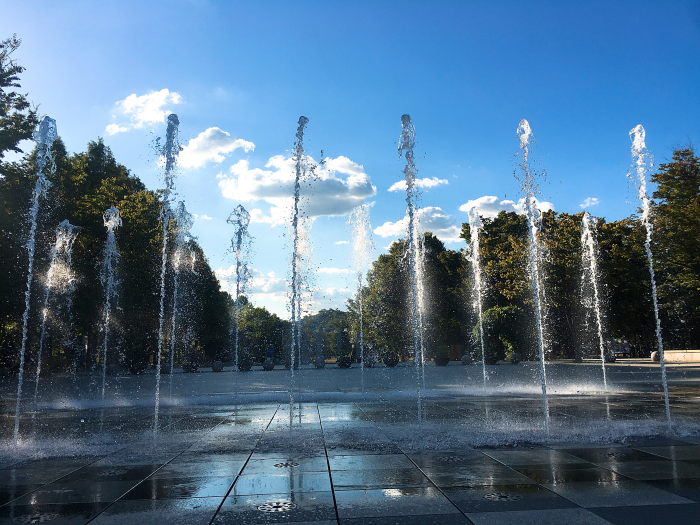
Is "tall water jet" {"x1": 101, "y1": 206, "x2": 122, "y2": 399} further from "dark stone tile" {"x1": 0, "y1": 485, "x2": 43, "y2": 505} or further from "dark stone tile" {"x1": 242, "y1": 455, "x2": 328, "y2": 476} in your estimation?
"dark stone tile" {"x1": 242, "y1": 455, "x2": 328, "y2": 476}

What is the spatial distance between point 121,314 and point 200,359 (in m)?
33.4

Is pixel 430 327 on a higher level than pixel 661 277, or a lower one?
lower

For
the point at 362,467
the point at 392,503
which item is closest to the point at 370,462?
the point at 362,467

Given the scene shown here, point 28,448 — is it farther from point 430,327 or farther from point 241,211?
point 430,327

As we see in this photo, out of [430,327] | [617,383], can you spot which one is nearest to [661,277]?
[430,327]

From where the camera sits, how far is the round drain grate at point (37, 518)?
14.6 ft

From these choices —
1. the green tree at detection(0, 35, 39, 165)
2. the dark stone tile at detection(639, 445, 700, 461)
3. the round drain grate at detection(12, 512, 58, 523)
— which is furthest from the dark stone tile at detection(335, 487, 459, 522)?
the green tree at detection(0, 35, 39, 165)

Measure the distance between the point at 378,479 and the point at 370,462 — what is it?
2.80 feet

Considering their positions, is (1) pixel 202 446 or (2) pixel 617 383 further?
(2) pixel 617 383

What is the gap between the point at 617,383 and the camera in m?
18.0

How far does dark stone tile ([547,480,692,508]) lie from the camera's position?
4664mm

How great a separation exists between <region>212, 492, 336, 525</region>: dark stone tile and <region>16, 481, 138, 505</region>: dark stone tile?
133 cm

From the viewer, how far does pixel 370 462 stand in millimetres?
6441

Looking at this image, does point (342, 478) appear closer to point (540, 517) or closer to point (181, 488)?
point (181, 488)
